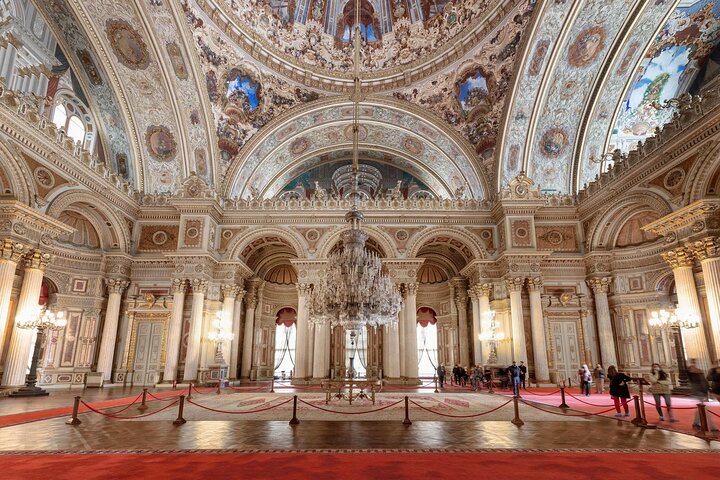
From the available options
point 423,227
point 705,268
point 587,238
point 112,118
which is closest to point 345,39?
point 423,227

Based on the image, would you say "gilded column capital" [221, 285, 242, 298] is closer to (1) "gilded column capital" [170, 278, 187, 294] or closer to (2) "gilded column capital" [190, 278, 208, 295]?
(2) "gilded column capital" [190, 278, 208, 295]

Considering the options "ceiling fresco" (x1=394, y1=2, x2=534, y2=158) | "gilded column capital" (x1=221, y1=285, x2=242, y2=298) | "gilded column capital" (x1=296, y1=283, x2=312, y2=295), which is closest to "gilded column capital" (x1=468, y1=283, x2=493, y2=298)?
"ceiling fresco" (x1=394, y1=2, x2=534, y2=158)

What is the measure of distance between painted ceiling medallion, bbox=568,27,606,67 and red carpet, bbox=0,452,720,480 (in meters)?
15.6

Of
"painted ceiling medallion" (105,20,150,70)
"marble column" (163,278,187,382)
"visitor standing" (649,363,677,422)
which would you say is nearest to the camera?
"visitor standing" (649,363,677,422)

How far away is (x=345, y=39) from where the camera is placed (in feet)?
64.1

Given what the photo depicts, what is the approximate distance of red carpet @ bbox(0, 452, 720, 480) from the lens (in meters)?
4.46

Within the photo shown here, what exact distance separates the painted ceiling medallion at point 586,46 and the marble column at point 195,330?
17.5 metres

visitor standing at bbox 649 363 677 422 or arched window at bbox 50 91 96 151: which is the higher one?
arched window at bbox 50 91 96 151

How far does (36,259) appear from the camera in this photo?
12711 millimetres

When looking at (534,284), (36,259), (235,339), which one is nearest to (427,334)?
(534,284)

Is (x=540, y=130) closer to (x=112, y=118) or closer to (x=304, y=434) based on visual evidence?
(x=304, y=434)

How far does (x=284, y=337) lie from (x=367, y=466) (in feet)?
68.0

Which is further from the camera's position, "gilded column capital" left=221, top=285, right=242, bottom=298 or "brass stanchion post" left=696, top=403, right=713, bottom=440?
"gilded column capital" left=221, top=285, right=242, bottom=298

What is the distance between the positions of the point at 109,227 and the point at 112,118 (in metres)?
4.61
